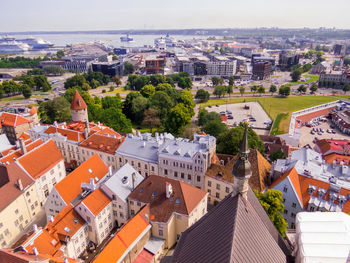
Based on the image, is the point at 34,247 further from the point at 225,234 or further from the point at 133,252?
the point at 225,234

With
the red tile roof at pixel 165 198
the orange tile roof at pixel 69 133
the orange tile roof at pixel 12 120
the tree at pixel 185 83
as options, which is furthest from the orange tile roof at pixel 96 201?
Answer: the tree at pixel 185 83

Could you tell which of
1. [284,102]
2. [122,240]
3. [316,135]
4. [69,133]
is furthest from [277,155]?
[284,102]

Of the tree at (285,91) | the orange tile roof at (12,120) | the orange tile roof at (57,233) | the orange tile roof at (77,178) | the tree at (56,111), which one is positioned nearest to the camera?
the orange tile roof at (57,233)

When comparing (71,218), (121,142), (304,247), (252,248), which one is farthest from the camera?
(121,142)

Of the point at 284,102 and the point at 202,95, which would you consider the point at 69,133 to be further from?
the point at 284,102

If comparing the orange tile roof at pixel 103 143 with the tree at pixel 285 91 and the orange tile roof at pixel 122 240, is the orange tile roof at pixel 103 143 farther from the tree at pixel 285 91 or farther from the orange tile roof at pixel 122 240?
the tree at pixel 285 91

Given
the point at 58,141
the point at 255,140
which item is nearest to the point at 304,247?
the point at 255,140
